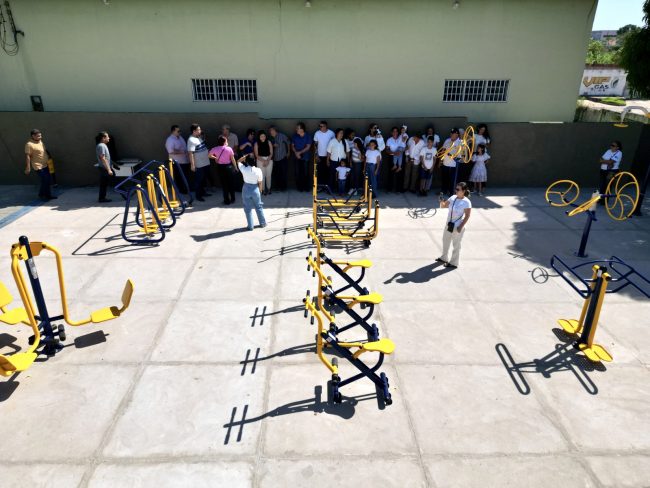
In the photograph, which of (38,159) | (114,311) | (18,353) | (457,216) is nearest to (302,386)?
(114,311)

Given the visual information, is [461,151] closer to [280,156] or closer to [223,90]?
[280,156]

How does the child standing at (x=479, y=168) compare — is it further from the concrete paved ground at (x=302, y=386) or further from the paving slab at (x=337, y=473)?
the paving slab at (x=337, y=473)

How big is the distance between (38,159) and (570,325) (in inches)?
471

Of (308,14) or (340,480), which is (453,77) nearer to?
(308,14)

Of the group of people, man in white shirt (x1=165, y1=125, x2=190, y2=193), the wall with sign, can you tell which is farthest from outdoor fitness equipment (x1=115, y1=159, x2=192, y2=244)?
the wall with sign

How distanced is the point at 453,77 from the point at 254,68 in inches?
239

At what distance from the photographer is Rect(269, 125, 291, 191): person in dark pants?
12.0m

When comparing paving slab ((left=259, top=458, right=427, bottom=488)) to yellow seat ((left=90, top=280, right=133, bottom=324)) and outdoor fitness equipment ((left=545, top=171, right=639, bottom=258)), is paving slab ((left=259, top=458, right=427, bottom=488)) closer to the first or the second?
yellow seat ((left=90, top=280, right=133, bottom=324))

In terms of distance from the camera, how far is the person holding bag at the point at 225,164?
10.7 metres

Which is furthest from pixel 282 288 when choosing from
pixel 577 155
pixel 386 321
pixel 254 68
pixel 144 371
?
pixel 577 155

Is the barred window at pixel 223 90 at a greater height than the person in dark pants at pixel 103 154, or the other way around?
the barred window at pixel 223 90

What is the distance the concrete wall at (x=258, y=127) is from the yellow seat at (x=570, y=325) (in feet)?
24.9

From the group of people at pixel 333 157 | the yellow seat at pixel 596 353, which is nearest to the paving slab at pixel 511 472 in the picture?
the yellow seat at pixel 596 353

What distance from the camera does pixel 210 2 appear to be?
1237cm
